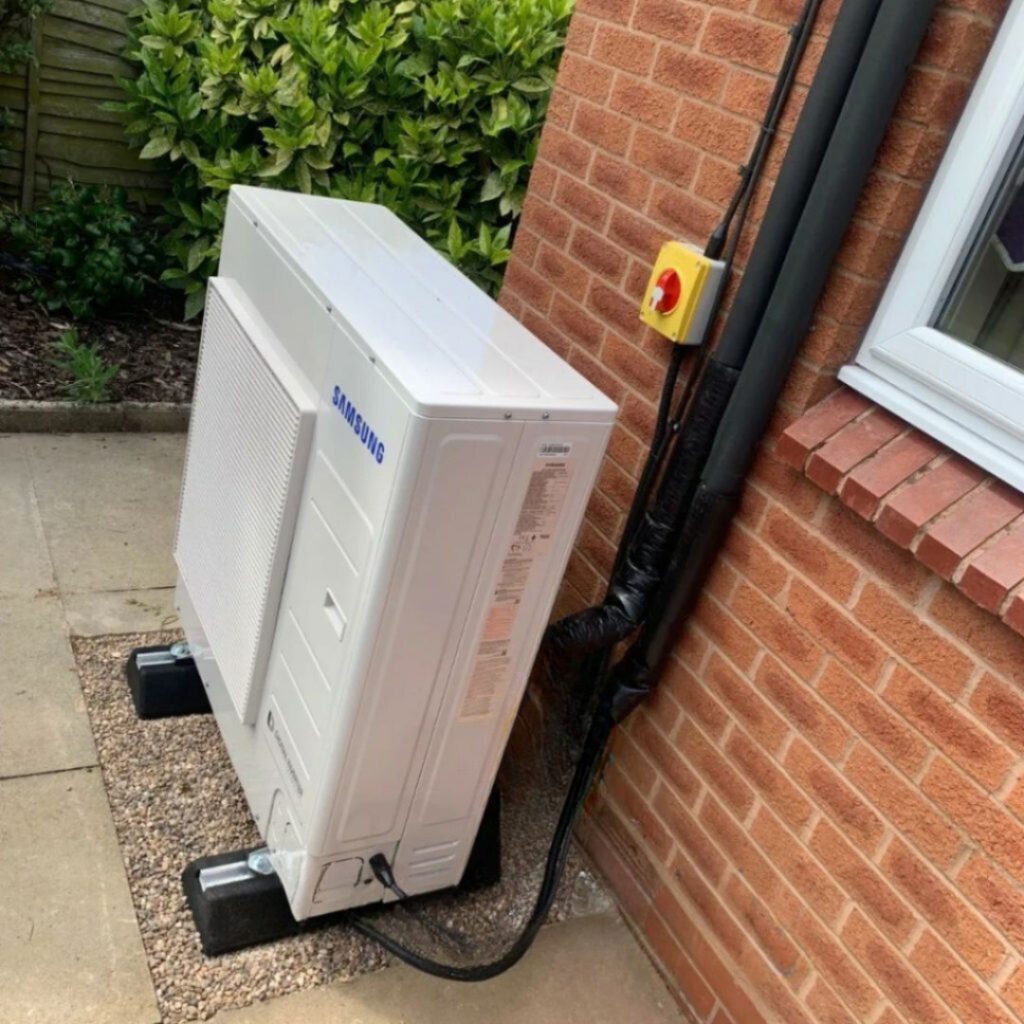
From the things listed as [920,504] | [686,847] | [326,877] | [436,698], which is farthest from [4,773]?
[920,504]

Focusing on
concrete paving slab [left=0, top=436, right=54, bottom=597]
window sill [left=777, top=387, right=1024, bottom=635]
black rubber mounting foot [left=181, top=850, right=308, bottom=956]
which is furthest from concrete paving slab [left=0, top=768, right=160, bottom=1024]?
window sill [left=777, top=387, right=1024, bottom=635]

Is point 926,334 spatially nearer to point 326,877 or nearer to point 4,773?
point 326,877

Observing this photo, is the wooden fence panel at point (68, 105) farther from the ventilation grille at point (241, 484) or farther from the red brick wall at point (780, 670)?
the red brick wall at point (780, 670)

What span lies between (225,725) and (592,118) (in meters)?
1.74

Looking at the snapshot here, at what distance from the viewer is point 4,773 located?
96.0 inches

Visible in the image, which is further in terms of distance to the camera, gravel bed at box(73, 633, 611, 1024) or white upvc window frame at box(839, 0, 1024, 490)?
gravel bed at box(73, 633, 611, 1024)

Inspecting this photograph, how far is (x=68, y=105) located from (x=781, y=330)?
13.3ft

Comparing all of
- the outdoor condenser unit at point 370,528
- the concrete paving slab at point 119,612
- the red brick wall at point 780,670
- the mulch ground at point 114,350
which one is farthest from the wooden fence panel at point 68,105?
the red brick wall at point 780,670

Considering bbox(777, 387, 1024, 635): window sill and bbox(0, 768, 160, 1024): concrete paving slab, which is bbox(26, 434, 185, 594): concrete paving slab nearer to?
bbox(0, 768, 160, 1024): concrete paving slab

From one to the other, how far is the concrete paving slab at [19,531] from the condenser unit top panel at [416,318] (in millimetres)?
1420

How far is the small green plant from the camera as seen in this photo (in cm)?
404

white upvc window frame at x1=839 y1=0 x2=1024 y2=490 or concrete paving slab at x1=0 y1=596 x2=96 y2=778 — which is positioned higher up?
white upvc window frame at x1=839 y1=0 x2=1024 y2=490

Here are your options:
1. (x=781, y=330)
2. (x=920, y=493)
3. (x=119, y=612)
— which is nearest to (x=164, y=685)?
(x=119, y=612)

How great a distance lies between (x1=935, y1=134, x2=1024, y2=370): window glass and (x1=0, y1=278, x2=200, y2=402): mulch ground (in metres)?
3.34
